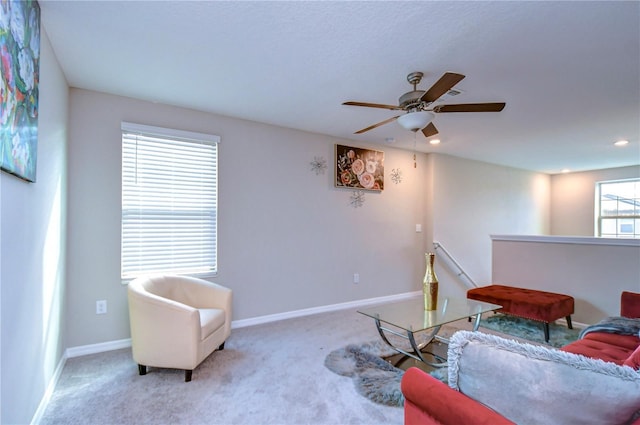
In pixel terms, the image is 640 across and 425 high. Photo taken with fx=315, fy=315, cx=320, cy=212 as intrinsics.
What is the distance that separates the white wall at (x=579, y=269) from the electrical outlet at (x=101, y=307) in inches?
187

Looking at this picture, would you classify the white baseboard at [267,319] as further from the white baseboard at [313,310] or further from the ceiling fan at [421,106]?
the ceiling fan at [421,106]

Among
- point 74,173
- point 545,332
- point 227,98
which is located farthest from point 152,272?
point 545,332

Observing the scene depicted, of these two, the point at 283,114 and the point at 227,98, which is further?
the point at 283,114

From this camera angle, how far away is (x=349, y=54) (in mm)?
2195

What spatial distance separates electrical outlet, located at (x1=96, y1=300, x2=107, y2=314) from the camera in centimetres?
285

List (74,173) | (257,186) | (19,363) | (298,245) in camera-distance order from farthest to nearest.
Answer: (298,245), (257,186), (74,173), (19,363)

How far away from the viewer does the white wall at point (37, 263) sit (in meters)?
Answer: 1.46

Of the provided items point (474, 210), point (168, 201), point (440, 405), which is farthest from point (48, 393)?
point (474, 210)

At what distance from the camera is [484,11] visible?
173 centimetres

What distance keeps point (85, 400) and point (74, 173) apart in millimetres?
1846

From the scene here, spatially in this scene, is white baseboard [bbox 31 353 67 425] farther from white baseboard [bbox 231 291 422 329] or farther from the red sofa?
the red sofa

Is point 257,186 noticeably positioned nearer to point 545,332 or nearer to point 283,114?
point 283,114

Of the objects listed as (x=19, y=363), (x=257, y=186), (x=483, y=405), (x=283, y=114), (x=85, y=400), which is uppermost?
(x=283, y=114)

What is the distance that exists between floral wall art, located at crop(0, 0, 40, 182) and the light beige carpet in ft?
4.82
